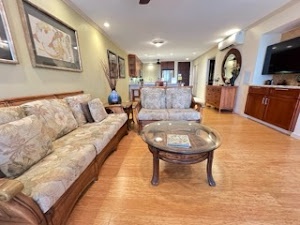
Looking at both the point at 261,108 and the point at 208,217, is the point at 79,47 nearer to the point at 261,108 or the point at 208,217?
the point at 208,217

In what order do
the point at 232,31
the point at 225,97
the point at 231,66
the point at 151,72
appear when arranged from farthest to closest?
the point at 151,72 → the point at 231,66 → the point at 225,97 → the point at 232,31

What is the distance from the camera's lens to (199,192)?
1.42m

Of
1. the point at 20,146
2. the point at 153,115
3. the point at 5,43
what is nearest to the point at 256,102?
the point at 153,115

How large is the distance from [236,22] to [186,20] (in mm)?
1258

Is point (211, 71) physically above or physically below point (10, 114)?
above

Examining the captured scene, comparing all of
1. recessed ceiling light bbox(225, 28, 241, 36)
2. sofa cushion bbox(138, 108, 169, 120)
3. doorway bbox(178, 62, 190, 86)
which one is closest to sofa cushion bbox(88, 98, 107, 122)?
sofa cushion bbox(138, 108, 169, 120)

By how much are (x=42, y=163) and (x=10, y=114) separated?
0.54m

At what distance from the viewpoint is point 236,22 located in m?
3.49

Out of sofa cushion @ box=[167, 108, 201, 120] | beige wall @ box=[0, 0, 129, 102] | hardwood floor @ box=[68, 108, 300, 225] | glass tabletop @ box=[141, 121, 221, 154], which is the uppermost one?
beige wall @ box=[0, 0, 129, 102]

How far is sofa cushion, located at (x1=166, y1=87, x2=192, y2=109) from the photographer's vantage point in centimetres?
328

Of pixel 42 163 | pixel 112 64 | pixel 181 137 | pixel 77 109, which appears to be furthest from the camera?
pixel 112 64

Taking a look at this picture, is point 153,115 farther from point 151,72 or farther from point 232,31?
point 151,72

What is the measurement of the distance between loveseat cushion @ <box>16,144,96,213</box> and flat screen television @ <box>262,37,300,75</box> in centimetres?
399

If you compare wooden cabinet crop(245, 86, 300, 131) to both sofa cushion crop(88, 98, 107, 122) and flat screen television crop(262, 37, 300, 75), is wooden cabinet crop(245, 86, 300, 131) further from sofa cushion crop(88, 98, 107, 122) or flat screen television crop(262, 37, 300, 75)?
sofa cushion crop(88, 98, 107, 122)
